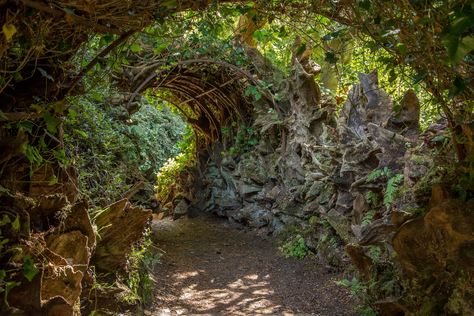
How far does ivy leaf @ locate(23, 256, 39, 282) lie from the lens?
2.55m

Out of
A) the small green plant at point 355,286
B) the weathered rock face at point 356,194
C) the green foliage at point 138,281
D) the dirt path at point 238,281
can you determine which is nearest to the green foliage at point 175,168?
the weathered rock face at point 356,194

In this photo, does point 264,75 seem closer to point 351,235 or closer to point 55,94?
point 351,235

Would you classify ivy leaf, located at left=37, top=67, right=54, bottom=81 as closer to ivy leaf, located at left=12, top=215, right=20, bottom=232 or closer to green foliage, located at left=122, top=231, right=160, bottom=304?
ivy leaf, located at left=12, top=215, right=20, bottom=232

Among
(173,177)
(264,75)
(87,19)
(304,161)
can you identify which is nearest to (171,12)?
(87,19)

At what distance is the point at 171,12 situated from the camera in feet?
8.63

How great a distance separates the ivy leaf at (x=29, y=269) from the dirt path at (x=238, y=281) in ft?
6.58

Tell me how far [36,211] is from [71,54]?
1030 mm

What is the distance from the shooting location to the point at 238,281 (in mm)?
5797

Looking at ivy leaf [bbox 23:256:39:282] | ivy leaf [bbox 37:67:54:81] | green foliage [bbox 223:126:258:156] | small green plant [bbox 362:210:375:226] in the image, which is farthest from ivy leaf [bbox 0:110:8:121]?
green foliage [bbox 223:126:258:156]

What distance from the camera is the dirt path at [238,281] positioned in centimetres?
470

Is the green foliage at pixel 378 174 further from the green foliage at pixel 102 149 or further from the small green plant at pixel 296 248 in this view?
the green foliage at pixel 102 149

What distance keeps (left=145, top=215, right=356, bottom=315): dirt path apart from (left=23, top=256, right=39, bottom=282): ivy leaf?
2004 mm

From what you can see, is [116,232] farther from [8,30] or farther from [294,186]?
[294,186]

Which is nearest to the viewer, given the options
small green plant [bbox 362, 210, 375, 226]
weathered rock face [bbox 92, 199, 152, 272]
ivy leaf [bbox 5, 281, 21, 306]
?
ivy leaf [bbox 5, 281, 21, 306]
